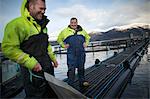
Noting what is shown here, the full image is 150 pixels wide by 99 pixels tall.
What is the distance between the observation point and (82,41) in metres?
3.54

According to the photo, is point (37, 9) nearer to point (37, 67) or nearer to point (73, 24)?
point (37, 67)

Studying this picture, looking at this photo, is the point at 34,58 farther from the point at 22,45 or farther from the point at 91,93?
the point at 91,93

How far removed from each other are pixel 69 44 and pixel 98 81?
980 millimetres

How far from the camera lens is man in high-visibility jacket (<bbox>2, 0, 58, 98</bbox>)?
1.71 meters

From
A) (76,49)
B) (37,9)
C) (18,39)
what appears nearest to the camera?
(18,39)

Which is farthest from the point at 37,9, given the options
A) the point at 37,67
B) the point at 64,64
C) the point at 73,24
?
the point at 64,64

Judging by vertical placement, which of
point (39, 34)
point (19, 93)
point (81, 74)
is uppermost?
point (39, 34)

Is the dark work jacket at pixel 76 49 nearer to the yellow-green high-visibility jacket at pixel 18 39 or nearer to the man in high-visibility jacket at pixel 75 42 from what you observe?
the man in high-visibility jacket at pixel 75 42

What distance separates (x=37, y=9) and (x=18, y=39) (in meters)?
0.30

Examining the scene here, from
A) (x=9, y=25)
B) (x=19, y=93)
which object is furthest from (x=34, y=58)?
(x=19, y=93)

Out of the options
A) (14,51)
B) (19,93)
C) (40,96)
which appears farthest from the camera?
(19,93)

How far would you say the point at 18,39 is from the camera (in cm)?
173

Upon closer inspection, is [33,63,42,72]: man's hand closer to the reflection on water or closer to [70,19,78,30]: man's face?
[70,19,78,30]: man's face

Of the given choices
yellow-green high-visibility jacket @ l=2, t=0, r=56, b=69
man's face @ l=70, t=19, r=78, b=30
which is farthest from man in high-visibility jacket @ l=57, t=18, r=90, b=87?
yellow-green high-visibility jacket @ l=2, t=0, r=56, b=69
